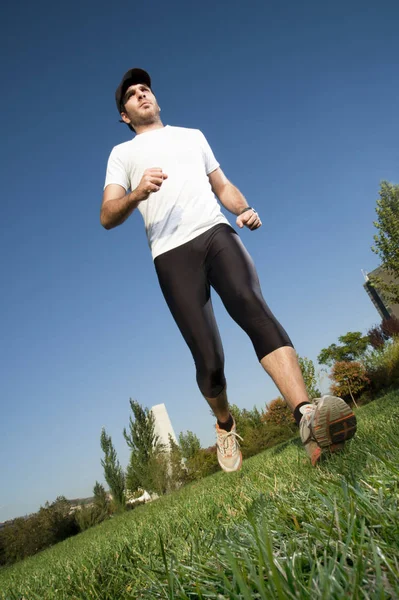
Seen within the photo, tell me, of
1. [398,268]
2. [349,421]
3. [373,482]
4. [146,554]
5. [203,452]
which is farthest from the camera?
[203,452]

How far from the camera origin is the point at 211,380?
2.80 meters

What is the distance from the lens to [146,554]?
1.50 meters

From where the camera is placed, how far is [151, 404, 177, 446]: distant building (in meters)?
32.9

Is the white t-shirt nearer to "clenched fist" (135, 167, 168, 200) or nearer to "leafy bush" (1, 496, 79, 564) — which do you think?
"clenched fist" (135, 167, 168, 200)

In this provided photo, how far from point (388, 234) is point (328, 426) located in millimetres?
16791

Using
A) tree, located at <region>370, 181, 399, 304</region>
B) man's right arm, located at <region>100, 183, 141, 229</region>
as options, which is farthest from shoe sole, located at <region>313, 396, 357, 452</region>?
tree, located at <region>370, 181, 399, 304</region>

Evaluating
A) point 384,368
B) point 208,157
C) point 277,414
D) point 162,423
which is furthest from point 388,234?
point 162,423

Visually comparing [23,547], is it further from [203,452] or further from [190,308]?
[190,308]

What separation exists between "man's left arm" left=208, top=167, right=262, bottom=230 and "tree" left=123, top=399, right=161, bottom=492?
24951 millimetres

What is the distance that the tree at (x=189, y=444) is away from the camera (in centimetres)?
2542

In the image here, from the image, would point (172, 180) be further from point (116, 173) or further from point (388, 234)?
point (388, 234)

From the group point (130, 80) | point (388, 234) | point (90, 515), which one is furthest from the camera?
point (90, 515)

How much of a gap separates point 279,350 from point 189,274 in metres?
0.79

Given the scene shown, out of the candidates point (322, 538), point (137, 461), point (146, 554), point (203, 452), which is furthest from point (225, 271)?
point (137, 461)
